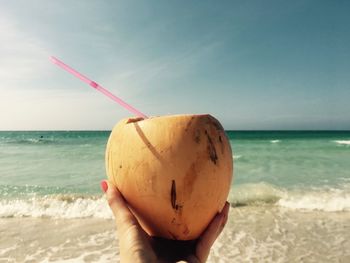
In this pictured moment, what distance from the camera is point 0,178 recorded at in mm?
11633

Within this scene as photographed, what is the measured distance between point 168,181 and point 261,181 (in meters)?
9.61

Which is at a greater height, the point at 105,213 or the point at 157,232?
the point at 157,232

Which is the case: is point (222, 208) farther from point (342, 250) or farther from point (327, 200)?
Answer: point (327, 200)

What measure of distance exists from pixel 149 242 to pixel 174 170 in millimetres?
407

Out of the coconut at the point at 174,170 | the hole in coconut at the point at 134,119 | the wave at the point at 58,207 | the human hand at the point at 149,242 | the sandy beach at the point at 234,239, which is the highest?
the hole in coconut at the point at 134,119

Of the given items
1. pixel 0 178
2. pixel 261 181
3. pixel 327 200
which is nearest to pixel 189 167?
pixel 327 200

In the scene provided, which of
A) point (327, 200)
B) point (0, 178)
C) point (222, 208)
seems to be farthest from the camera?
point (0, 178)

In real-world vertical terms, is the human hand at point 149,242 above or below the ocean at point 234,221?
above

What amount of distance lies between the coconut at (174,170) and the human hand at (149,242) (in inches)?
1.8

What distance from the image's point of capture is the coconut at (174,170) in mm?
1259

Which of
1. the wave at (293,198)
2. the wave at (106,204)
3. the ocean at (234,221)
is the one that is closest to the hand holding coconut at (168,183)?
Result: the ocean at (234,221)

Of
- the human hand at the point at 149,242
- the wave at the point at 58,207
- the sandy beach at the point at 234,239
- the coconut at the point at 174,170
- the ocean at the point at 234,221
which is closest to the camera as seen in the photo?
the coconut at the point at 174,170

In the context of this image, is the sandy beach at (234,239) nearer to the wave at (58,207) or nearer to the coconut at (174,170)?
the wave at (58,207)

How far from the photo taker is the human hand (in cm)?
137
